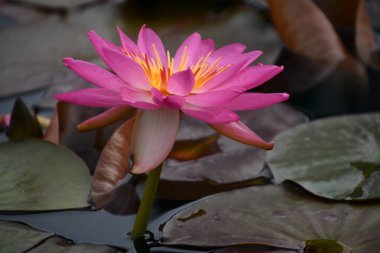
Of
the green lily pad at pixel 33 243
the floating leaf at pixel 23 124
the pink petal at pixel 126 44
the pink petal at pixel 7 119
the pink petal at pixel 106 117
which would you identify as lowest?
the green lily pad at pixel 33 243

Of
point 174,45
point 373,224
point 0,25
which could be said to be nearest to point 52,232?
point 373,224

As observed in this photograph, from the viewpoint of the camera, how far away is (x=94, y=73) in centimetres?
87

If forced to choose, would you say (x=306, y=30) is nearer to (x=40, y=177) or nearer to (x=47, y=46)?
(x=47, y=46)

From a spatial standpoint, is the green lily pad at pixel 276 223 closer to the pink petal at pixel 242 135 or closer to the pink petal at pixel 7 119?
the pink petal at pixel 242 135

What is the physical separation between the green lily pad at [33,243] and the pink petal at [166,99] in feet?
0.87

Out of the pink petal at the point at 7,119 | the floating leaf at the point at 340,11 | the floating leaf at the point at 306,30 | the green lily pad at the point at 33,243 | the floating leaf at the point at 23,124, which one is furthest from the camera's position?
the floating leaf at the point at 340,11

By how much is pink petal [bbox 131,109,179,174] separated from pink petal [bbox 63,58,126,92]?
0.19ft

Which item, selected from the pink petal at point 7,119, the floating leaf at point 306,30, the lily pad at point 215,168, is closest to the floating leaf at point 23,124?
the pink petal at point 7,119

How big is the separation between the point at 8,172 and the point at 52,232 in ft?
0.50

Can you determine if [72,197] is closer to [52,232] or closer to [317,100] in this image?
[52,232]

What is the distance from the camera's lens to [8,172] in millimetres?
1099

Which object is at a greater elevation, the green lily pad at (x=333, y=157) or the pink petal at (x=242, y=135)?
the pink petal at (x=242, y=135)

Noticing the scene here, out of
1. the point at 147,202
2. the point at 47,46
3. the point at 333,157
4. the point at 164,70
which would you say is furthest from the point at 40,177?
the point at 47,46

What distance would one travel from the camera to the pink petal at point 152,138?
32.9 inches
